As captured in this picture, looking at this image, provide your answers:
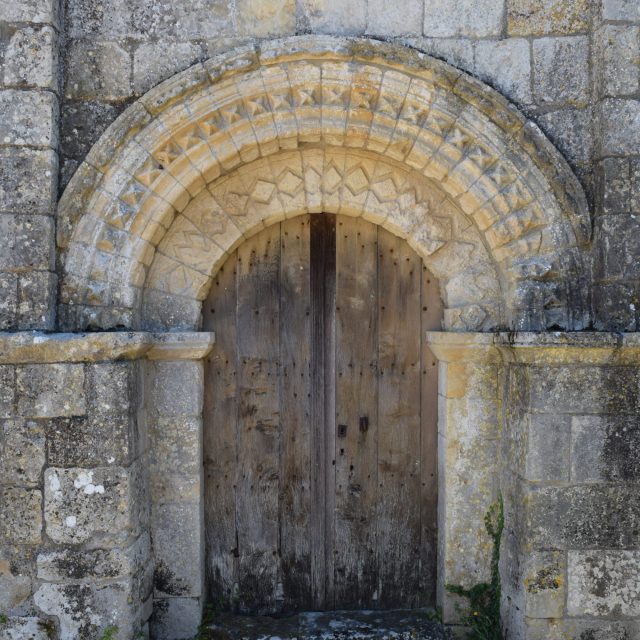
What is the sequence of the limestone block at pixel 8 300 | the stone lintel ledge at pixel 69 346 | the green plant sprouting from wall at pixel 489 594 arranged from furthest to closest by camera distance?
the green plant sprouting from wall at pixel 489 594, the limestone block at pixel 8 300, the stone lintel ledge at pixel 69 346

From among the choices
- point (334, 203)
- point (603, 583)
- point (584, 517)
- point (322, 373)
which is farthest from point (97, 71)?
point (603, 583)

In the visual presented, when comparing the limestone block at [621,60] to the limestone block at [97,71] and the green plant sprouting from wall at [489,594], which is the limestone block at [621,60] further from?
the limestone block at [97,71]

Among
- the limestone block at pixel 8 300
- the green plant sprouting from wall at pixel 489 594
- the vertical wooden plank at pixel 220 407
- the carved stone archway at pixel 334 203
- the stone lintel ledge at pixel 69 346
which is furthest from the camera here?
the vertical wooden plank at pixel 220 407

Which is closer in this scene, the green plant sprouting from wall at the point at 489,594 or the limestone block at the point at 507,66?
the limestone block at the point at 507,66

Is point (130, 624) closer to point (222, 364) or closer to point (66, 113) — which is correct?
point (222, 364)

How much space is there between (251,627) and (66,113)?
9.08 ft

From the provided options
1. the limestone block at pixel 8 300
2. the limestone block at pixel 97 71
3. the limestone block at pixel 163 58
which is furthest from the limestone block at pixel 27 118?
the limestone block at pixel 8 300

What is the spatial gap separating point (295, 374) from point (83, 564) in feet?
4.55

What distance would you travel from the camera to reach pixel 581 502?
3074 millimetres

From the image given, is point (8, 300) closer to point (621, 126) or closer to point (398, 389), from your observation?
point (398, 389)

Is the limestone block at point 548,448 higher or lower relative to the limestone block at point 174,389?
lower

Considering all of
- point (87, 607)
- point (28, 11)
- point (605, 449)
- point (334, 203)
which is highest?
point (28, 11)

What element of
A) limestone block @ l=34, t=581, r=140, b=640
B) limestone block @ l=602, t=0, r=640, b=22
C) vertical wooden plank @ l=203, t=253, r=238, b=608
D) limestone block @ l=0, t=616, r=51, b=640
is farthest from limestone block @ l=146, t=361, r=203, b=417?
limestone block @ l=602, t=0, r=640, b=22

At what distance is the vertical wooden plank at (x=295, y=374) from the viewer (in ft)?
11.7
